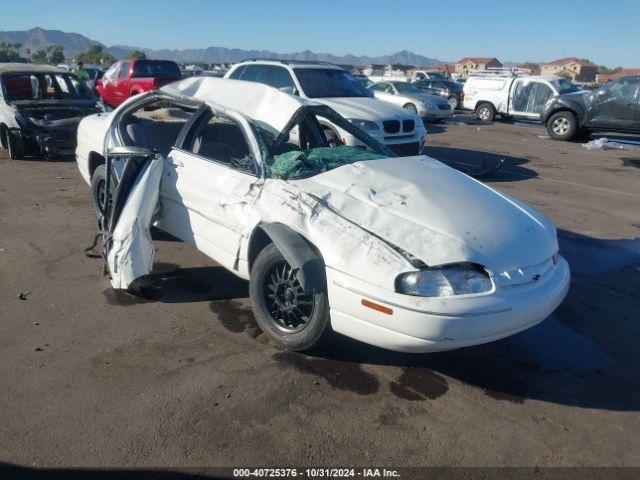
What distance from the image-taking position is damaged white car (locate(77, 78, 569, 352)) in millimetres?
2932

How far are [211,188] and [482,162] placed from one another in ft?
27.4

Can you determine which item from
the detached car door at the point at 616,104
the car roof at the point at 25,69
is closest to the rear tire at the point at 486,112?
the detached car door at the point at 616,104

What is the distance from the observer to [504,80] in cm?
1942

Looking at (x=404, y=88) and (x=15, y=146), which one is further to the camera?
(x=404, y=88)

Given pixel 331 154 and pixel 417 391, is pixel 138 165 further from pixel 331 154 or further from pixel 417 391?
pixel 417 391

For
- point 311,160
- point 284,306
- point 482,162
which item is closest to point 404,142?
point 482,162

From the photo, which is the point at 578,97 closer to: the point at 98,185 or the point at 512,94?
the point at 512,94

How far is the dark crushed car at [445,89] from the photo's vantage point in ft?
82.7

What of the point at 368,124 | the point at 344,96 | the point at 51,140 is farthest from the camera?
the point at 344,96

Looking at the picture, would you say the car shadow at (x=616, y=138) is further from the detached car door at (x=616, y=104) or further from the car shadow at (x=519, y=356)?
the car shadow at (x=519, y=356)

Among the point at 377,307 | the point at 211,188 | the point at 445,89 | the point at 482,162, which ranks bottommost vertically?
the point at 482,162

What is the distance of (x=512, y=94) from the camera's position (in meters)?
18.9

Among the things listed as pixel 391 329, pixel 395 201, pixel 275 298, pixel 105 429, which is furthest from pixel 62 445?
pixel 395 201

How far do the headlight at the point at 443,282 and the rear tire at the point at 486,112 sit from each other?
1846 cm
